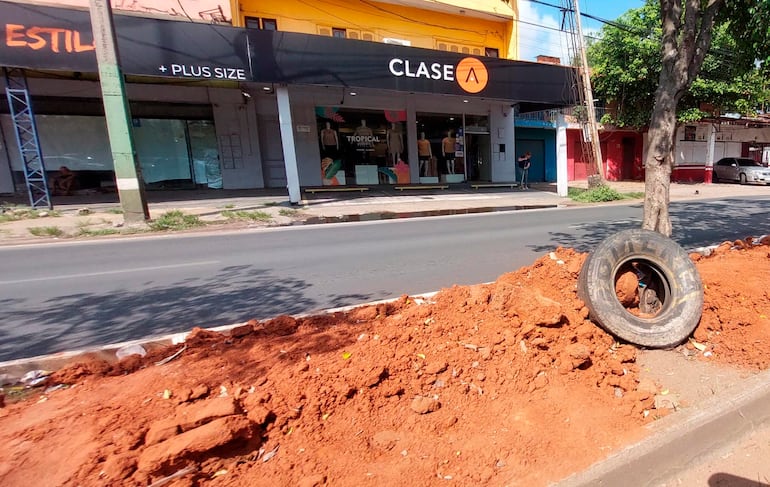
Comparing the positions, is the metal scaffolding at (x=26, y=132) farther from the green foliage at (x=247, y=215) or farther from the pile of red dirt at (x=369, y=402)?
the pile of red dirt at (x=369, y=402)

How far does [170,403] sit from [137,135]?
52.1 feet

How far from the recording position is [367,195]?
1628cm

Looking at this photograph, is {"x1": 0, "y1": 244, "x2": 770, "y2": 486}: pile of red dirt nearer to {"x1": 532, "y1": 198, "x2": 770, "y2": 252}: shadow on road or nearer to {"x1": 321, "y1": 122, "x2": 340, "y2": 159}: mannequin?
{"x1": 532, "y1": 198, "x2": 770, "y2": 252}: shadow on road

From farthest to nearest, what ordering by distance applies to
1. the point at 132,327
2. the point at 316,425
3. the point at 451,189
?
1. the point at 451,189
2. the point at 132,327
3. the point at 316,425

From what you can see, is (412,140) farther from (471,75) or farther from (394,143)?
(471,75)

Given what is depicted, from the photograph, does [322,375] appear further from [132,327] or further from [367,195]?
[367,195]

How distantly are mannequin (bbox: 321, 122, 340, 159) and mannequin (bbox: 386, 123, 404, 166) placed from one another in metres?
2.56

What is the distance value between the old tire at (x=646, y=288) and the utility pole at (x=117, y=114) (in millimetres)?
10606

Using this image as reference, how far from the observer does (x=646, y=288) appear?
3.69m

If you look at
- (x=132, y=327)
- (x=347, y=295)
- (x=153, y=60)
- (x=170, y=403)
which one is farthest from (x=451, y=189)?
(x=170, y=403)

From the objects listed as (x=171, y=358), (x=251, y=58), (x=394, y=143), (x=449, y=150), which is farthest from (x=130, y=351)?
(x=449, y=150)

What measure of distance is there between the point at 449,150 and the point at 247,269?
52.7ft

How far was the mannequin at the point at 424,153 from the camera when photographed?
19578 millimetres

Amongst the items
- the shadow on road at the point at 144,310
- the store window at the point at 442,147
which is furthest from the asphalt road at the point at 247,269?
the store window at the point at 442,147
